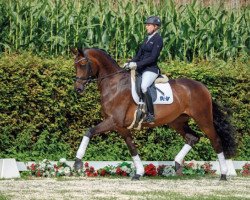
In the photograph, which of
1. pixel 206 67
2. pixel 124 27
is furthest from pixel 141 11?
pixel 206 67

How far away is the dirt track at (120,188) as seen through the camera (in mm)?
12992

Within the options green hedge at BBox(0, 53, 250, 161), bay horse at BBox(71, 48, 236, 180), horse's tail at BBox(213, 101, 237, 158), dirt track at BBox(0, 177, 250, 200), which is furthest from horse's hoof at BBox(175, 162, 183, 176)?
green hedge at BBox(0, 53, 250, 161)

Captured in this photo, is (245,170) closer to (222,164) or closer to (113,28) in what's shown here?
(222,164)

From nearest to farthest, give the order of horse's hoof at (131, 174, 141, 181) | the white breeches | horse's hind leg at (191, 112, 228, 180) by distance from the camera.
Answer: the white breeches, horse's hoof at (131, 174, 141, 181), horse's hind leg at (191, 112, 228, 180)

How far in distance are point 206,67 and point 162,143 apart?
189cm

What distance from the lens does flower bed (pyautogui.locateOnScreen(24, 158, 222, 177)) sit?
16.5 metres

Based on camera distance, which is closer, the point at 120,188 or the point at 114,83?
the point at 120,188

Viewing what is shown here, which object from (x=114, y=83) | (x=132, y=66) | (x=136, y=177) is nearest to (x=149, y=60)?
(x=132, y=66)

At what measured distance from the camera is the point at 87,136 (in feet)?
50.5

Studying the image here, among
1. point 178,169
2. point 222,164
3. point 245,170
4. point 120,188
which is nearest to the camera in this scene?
point 120,188

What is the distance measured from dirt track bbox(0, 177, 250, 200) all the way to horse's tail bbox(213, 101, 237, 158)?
0.88 m

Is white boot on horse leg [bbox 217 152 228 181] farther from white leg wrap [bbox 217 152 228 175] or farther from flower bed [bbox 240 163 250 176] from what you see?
flower bed [bbox 240 163 250 176]

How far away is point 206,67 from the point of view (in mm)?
19156

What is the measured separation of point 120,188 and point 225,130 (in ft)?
12.1
